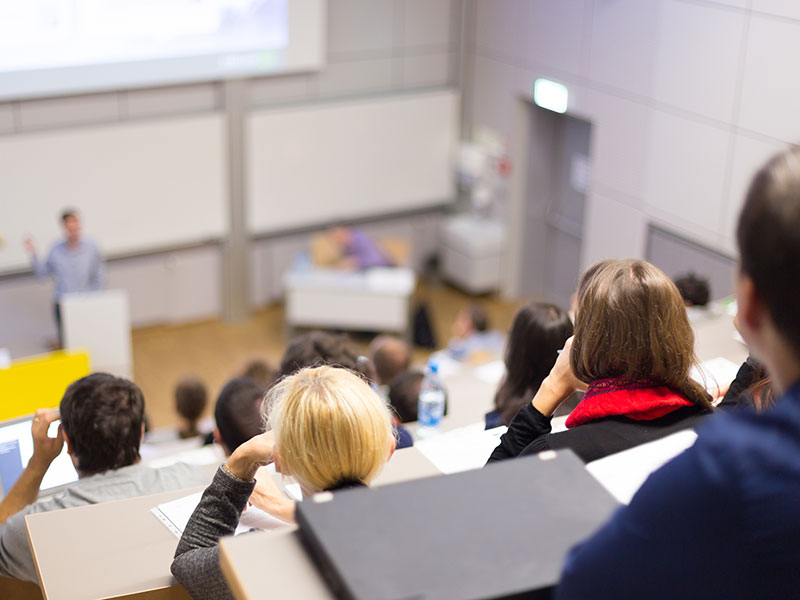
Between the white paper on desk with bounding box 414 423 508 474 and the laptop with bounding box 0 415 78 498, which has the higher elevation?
the white paper on desk with bounding box 414 423 508 474

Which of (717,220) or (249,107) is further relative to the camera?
(249,107)

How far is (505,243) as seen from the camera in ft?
29.4

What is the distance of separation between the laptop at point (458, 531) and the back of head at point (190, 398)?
151 inches

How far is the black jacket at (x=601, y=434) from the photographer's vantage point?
1738mm

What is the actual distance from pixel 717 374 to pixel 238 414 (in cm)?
157

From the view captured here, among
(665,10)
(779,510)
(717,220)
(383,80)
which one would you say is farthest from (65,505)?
(383,80)

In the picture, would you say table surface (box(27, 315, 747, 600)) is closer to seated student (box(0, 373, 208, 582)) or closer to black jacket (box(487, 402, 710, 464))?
black jacket (box(487, 402, 710, 464))

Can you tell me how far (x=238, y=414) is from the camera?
10.6 ft

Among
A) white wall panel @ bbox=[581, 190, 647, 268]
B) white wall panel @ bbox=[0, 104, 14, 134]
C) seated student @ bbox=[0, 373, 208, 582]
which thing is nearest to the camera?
seated student @ bbox=[0, 373, 208, 582]

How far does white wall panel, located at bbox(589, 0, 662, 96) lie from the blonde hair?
19.6ft

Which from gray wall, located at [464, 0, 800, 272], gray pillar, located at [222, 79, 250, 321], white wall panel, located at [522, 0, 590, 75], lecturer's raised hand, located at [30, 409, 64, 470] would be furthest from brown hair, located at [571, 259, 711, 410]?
gray pillar, located at [222, 79, 250, 321]

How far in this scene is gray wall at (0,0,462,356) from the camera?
293 inches

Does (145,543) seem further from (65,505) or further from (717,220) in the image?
(717,220)

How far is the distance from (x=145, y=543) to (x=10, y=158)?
5.91 meters
